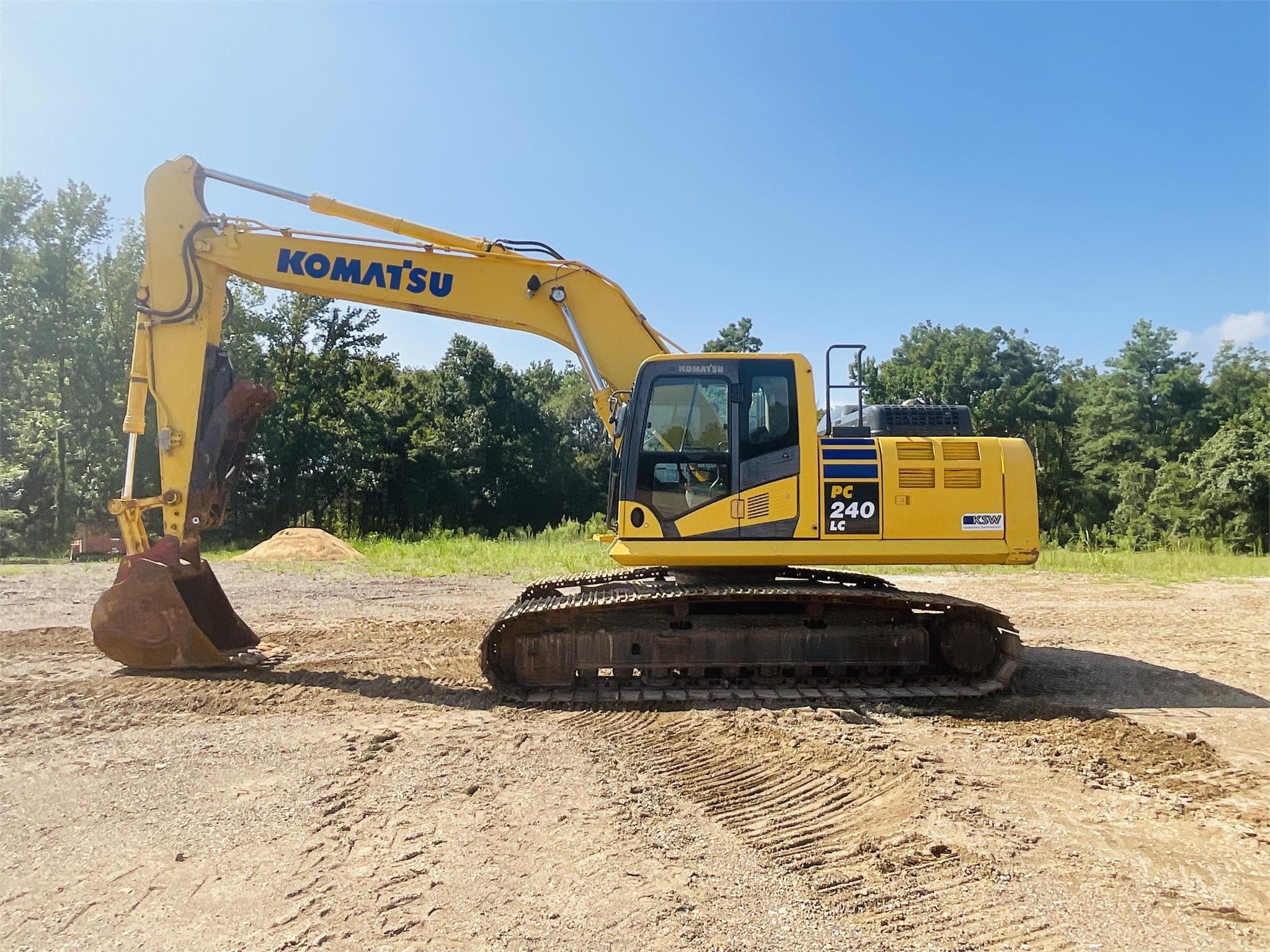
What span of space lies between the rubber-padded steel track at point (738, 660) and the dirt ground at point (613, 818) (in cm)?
28

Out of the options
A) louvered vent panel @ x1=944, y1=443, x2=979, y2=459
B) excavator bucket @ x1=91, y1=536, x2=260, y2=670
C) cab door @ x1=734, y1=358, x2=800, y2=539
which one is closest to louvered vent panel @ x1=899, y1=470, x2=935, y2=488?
louvered vent panel @ x1=944, y1=443, x2=979, y2=459

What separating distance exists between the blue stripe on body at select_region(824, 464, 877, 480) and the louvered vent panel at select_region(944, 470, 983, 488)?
649 millimetres

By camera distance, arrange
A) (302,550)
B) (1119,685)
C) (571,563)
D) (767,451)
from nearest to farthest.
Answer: (767,451)
(1119,685)
(571,563)
(302,550)

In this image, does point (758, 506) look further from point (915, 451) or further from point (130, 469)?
point (130, 469)

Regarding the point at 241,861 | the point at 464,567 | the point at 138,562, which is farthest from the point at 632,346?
the point at 464,567

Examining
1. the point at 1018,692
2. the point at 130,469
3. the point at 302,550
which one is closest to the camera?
the point at 1018,692

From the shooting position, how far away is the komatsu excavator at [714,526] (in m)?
6.73

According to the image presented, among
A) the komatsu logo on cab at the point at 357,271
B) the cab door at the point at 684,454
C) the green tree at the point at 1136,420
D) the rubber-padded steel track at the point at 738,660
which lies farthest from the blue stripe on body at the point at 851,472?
the green tree at the point at 1136,420

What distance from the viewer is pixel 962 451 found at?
7.03 metres

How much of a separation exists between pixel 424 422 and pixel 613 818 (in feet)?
136

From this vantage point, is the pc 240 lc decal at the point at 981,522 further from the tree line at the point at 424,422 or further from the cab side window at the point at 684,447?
the tree line at the point at 424,422

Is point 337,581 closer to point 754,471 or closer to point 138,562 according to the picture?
point 138,562

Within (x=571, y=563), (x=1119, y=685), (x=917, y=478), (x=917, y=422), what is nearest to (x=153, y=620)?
(x=917, y=478)

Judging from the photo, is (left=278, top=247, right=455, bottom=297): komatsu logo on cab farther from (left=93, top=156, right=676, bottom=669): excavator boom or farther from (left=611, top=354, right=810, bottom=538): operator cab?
(left=611, top=354, right=810, bottom=538): operator cab
